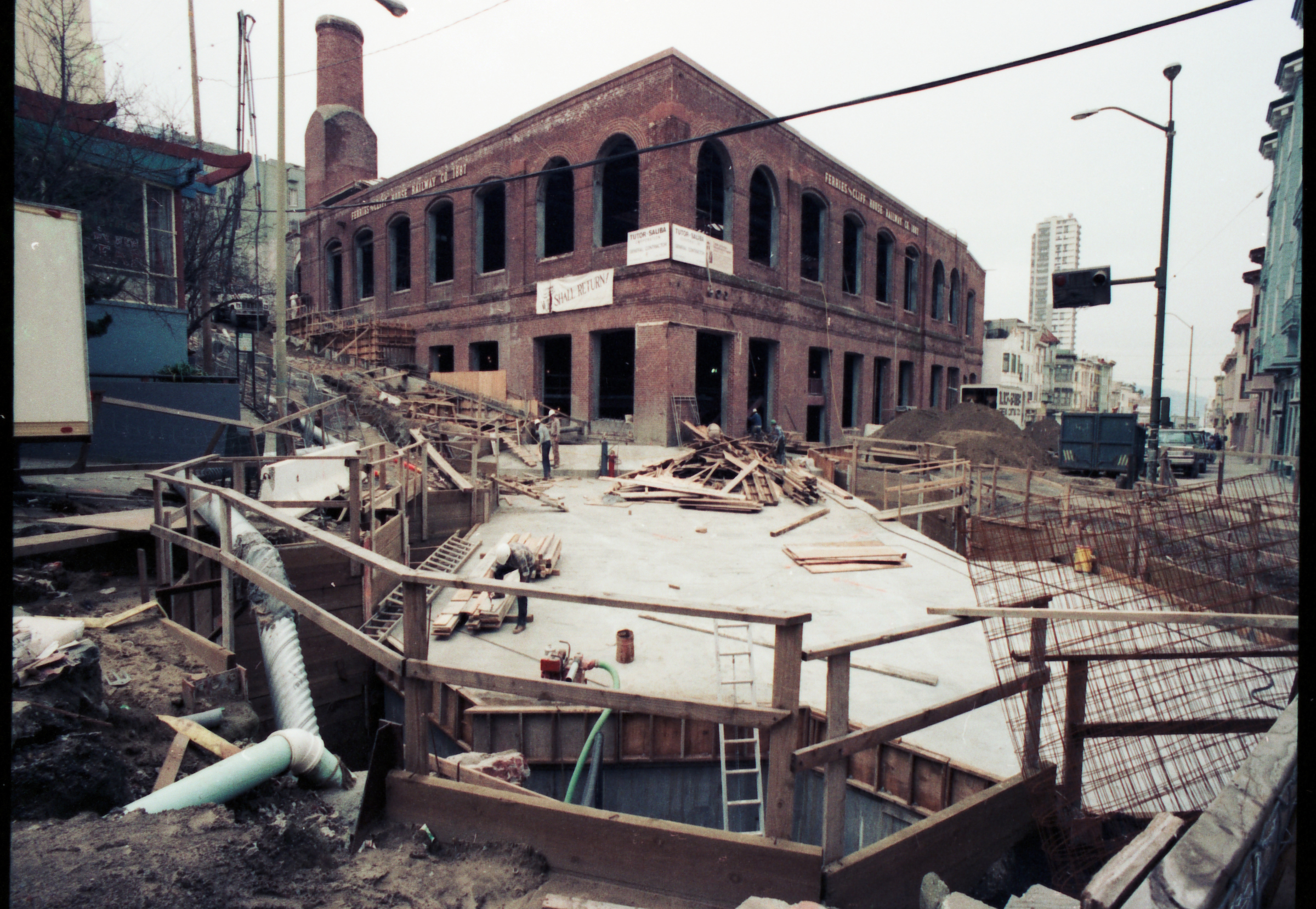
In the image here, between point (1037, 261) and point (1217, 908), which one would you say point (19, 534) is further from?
point (1037, 261)

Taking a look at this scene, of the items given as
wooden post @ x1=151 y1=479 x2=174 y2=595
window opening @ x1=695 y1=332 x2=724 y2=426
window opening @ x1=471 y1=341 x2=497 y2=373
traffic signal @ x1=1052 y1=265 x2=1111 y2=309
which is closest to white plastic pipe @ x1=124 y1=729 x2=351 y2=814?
wooden post @ x1=151 y1=479 x2=174 y2=595

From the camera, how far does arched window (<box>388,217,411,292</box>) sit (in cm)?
3447

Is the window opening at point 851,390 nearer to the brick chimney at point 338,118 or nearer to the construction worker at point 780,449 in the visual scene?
the construction worker at point 780,449

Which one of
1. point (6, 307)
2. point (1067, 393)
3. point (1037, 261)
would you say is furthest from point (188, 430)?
point (1037, 261)

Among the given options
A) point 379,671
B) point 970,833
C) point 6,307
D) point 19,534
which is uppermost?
point 6,307

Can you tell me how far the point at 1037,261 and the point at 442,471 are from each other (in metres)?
227

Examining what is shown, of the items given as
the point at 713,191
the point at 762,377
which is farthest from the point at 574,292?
the point at 762,377

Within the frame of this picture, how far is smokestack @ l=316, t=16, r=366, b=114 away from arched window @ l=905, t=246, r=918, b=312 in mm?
35243

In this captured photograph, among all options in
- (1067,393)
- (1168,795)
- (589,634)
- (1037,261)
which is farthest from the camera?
(1037,261)

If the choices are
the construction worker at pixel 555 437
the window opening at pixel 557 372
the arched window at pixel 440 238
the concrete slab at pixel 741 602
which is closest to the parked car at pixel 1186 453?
the concrete slab at pixel 741 602

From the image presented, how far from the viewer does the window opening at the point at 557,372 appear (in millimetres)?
28812

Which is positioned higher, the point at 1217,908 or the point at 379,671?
the point at 1217,908

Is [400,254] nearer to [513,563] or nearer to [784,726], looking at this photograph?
[513,563]

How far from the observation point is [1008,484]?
21672 mm
